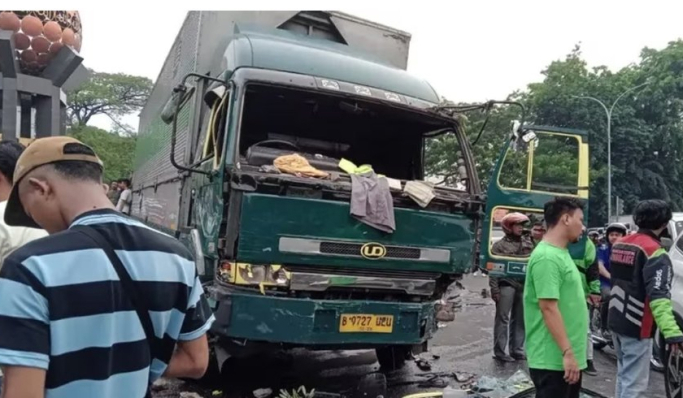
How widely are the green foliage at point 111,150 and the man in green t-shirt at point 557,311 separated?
30.3 meters

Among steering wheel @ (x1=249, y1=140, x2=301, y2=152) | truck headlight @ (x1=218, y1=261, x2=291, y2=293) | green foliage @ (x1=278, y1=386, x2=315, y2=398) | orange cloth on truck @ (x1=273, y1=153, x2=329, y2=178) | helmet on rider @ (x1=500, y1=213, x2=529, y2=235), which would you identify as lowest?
green foliage @ (x1=278, y1=386, x2=315, y2=398)

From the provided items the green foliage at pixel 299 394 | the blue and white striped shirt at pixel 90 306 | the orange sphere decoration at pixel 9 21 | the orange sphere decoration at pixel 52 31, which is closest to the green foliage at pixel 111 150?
the orange sphere decoration at pixel 52 31

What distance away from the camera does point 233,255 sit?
4570mm

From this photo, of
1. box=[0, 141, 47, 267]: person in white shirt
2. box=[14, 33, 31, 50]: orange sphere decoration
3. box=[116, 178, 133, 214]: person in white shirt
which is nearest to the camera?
box=[0, 141, 47, 267]: person in white shirt

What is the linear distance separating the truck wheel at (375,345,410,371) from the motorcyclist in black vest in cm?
232

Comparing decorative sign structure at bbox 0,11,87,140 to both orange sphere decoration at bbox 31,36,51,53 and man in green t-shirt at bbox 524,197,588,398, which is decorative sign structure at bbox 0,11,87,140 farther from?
man in green t-shirt at bbox 524,197,588,398

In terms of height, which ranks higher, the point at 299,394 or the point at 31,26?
the point at 31,26

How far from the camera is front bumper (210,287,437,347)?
4.57 meters

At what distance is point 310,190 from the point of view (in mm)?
4695

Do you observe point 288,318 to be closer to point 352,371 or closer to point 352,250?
point 352,250

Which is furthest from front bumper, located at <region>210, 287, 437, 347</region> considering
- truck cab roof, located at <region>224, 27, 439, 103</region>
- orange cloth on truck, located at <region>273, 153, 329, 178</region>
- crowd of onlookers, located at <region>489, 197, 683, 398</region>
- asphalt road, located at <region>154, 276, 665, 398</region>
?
truck cab roof, located at <region>224, 27, 439, 103</region>

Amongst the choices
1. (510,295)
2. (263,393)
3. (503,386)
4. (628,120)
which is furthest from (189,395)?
(628,120)

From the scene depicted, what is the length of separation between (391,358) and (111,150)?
3052cm

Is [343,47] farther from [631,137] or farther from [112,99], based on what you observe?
[112,99]
